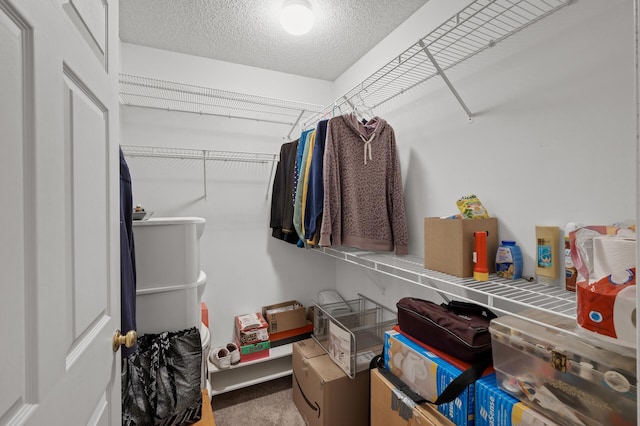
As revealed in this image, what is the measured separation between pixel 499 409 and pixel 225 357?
64.0 inches

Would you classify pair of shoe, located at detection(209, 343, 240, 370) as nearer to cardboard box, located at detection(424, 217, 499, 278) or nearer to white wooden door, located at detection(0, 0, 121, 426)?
white wooden door, located at detection(0, 0, 121, 426)

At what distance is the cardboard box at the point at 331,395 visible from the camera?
1.50 m

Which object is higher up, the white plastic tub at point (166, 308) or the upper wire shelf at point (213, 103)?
the upper wire shelf at point (213, 103)

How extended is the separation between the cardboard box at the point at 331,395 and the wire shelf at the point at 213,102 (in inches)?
68.3

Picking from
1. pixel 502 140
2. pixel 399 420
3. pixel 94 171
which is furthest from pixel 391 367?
pixel 94 171

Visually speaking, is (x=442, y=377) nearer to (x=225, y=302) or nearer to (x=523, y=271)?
(x=523, y=271)

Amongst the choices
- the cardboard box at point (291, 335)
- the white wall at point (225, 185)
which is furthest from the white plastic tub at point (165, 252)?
the cardboard box at point (291, 335)

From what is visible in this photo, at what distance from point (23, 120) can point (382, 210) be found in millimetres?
1463

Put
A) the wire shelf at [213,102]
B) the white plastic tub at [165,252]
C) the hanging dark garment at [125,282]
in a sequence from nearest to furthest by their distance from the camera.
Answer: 1. the hanging dark garment at [125,282]
2. the white plastic tub at [165,252]
3. the wire shelf at [213,102]

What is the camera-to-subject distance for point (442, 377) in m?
1.00

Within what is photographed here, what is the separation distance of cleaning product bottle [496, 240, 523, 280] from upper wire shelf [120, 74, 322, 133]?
1543 mm

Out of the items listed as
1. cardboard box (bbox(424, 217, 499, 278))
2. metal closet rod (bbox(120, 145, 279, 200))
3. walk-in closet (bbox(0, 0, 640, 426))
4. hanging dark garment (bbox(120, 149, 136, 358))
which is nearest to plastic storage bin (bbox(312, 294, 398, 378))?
walk-in closet (bbox(0, 0, 640, 426))

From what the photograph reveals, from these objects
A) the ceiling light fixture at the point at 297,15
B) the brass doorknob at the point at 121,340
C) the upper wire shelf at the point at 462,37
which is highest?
the ceiling light fixture at the point at 297,15

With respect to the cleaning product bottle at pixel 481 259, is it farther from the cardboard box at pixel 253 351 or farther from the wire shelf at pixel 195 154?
the wire shelf at pixel 195 154
